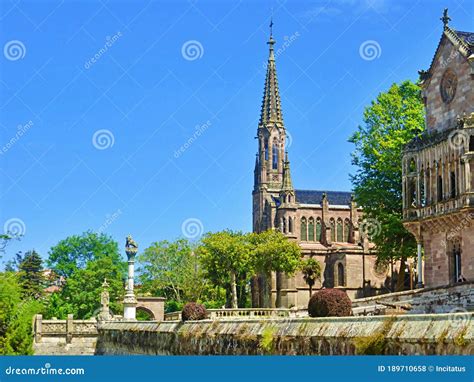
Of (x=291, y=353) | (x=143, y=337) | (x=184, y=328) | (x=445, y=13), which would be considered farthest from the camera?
(x=445, y=13)

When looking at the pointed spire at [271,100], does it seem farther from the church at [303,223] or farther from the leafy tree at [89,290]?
the leafy tree at [89,290]

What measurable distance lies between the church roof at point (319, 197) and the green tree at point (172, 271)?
848 inches

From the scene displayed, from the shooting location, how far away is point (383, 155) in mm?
53594

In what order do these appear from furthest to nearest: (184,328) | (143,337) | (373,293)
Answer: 1. (373,293)
2. (143,337)
3. (184,328)

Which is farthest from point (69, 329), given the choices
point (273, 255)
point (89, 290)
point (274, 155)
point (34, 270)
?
point (274, 155)

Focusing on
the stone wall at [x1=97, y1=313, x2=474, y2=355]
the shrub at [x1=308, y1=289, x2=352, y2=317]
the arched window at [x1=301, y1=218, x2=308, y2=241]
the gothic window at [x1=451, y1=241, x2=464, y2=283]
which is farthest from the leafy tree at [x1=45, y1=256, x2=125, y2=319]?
the shrub at [x1=308, y1=289, x2=352, y2=317]

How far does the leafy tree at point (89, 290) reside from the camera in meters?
82.7

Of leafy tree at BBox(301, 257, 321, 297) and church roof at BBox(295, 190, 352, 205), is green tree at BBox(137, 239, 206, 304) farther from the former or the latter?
church roof at BBox(295, 190, 352, 205)

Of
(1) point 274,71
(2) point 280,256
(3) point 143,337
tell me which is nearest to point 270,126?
(1) point 274,71

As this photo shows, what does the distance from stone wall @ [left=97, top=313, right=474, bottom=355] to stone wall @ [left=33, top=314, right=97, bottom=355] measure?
23774 millimetres

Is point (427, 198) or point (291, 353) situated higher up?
point (427, 198)

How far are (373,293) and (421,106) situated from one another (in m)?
43.6

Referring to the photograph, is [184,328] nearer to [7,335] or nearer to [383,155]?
[7,335]

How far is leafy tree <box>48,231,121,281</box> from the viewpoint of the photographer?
95.4 m
